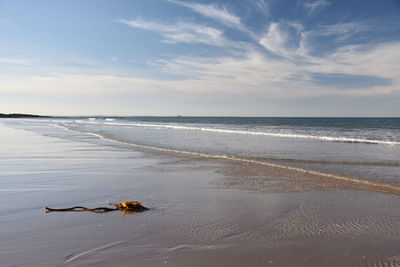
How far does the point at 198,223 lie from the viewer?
5.43m

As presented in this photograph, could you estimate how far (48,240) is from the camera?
4574mm

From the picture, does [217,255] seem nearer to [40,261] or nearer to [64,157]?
[40,261]

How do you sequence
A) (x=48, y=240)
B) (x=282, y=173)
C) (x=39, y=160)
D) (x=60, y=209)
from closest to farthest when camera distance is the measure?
(x=48, y=240) < (x=60, y=209) < (x=282, y=173) < (x=39, y=160)

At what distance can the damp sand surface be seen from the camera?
4.11m

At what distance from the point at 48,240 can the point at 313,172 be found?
29.0 ft

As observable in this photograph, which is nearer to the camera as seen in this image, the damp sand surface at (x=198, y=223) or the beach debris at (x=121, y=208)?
the damp sand surface at (x=198, y=223)

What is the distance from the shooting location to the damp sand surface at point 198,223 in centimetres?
411

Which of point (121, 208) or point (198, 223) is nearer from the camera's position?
point (198, 223)

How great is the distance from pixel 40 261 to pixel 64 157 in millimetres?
10823

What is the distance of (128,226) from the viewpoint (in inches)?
207

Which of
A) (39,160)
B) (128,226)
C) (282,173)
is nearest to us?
(128,226)

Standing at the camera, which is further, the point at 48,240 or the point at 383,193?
the point at 383,193

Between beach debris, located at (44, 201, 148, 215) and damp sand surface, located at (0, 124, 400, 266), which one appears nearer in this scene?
damp sand surface, located at (0, 124, 400, 266)

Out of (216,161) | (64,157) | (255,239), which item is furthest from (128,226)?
(64,157)
